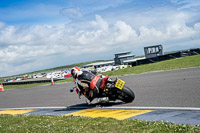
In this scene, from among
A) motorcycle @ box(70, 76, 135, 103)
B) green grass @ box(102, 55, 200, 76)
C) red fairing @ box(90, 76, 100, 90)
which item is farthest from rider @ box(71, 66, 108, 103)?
green grass @ box(102, 55, 200, 76)

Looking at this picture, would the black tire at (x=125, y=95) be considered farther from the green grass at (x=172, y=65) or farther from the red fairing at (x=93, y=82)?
the green grass at (x=172, y=65)

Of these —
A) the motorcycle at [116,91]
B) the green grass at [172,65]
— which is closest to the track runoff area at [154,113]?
the motorcycle at [116,91]

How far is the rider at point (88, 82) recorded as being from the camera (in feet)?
29.6

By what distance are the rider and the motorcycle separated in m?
0.15

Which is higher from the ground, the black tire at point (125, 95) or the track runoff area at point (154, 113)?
the black tire at point (125, 95)

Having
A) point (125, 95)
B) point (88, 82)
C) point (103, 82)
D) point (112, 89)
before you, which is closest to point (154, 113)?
point (125, 95)

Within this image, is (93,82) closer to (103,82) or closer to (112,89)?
(103,82)

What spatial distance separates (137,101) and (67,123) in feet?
10.8

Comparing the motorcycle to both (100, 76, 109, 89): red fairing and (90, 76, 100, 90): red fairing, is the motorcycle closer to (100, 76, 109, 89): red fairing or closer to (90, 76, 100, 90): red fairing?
(100, 76, 109, 89): red fairing

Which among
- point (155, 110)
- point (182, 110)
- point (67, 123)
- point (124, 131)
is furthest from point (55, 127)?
point (182, 110)

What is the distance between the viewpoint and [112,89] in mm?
8766

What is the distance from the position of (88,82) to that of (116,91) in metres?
1.06

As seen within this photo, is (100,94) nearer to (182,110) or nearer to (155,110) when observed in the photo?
(155,110)

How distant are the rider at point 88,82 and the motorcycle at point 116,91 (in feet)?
0.48
